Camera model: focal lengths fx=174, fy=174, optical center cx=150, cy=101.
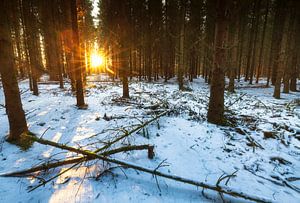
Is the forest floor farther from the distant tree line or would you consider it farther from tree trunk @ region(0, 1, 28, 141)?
the distant tree line

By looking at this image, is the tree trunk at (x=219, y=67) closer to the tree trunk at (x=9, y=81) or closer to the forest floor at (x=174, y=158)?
the forest floor at (x=174, y=158)

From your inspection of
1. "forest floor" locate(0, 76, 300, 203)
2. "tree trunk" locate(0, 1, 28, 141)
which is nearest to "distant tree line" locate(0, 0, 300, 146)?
"tree trunk" locate(0, 1, 28, 141)

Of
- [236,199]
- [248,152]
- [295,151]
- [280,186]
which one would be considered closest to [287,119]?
[295,151]

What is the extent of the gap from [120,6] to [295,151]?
9523 millimetres

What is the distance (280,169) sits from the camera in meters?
3.91

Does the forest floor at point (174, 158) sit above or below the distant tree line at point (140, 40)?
below

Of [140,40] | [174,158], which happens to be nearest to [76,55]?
[174,158]

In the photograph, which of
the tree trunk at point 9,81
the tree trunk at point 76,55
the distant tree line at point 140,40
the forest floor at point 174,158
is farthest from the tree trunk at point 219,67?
the tree trunk at point 76,55

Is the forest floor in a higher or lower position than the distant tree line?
lower

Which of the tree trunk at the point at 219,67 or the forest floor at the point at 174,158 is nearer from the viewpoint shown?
the forest floor at the point at 174,158

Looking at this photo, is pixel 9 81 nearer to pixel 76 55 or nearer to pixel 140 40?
pixel 76 55

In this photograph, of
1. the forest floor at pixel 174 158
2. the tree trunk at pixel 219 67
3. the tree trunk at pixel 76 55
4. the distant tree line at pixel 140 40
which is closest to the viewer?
the forest floor at pixel 174 158

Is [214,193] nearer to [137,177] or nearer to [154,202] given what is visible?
[154,202]

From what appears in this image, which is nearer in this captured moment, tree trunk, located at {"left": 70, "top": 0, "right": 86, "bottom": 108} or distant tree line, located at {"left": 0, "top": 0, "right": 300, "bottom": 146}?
distant tree line, located at {"left": 0, "top": 0, "right": 300, "bottom": 146}
